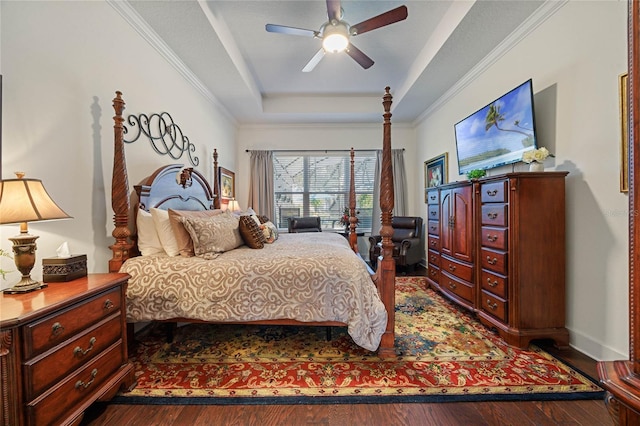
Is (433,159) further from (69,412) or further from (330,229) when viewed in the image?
(69,412)

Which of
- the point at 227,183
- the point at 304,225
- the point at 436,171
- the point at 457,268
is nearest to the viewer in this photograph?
the point at 457,268

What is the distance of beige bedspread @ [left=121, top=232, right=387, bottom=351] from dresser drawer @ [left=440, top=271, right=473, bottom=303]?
A: 1232mm

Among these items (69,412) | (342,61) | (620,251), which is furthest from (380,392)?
(342,61)

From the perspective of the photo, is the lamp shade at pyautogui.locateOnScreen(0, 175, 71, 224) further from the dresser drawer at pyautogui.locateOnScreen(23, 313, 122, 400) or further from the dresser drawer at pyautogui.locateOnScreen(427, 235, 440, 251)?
the dresser drawer at pyautogui.locateOnScreen(427, 235, 440, 251)

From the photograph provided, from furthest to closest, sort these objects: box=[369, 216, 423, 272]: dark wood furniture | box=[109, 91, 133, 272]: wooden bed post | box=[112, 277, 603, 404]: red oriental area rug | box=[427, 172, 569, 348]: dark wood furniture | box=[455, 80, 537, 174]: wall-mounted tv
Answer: box=[369, 216, 423, 272]: dark wood furniture
box=[455, 80, 537, 174]: wall-mounted tv
box=[427, 172, 569, 348]: dark wood furniture
box=[109, 91, 133, 272]: wooden bed post
box=[112, 277, 603, 404]: red oriental area rug

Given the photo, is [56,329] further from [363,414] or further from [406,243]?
[406,243]

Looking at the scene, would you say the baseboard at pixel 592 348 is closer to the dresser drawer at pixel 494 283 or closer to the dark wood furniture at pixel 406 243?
the dresser drawer at pixel 494 283

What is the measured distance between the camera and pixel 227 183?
4586mm

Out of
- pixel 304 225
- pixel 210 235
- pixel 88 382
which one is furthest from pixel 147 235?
pixel 304 225

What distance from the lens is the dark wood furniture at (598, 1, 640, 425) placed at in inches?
21.3

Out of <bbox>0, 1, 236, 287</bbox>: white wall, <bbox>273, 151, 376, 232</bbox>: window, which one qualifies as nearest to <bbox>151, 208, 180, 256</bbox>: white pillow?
<bbox>0, 1, 236, 287</bbox>: white wall

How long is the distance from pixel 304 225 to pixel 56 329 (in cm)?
387

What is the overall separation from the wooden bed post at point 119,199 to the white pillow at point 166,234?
23cm

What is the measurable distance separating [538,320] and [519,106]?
1879mm
